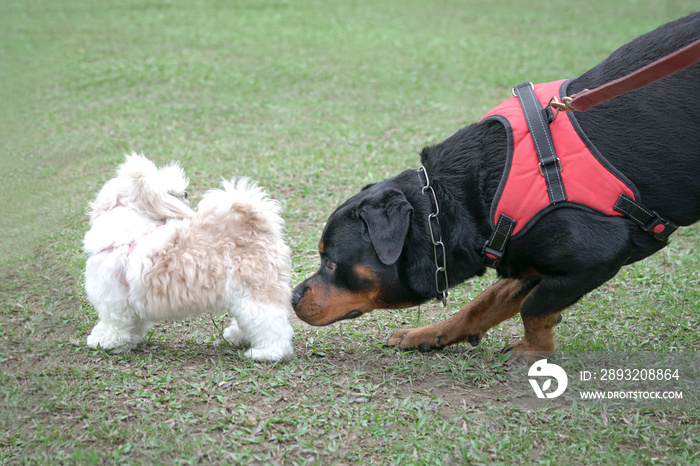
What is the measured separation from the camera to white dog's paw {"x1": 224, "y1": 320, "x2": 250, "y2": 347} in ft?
14.0

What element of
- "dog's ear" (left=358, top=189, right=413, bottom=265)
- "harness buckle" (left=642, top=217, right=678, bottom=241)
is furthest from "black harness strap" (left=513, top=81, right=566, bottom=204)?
"dog's ear" (left=358, top=189, right=413, bottom=265)

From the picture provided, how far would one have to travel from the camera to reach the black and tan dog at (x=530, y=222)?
369cm

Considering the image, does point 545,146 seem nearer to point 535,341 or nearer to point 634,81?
point 634,81

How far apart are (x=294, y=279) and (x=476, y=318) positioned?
165 cm

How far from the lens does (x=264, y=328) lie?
390 centimetres

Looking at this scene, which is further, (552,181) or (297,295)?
(297,295)

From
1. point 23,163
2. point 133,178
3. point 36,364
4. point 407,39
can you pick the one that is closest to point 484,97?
point 407,39

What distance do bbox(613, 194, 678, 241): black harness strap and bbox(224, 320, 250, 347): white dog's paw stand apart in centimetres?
249

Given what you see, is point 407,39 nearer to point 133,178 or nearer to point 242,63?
point 242,63

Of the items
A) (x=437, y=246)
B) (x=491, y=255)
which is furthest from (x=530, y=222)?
(x=437, y=246)

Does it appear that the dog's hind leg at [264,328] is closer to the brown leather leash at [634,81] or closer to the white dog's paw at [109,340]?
the white dog's paw at [109,340]

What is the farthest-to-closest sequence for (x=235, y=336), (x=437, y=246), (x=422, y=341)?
(x=422, y=341), (x=235, y=336), (x=437, y=246)

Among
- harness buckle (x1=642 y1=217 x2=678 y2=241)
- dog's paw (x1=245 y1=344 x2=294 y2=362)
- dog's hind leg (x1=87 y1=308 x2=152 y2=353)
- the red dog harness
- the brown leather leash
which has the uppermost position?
the brown leather leash

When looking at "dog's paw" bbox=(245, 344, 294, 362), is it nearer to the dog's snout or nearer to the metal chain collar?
the dog's snout
